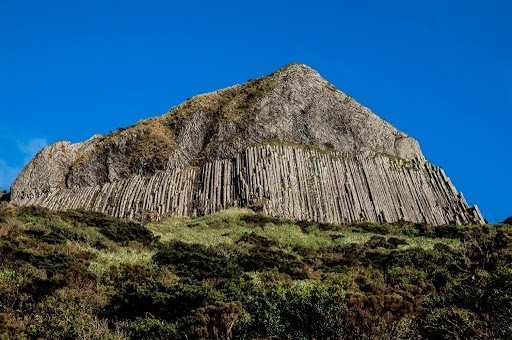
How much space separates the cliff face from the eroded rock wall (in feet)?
0.40

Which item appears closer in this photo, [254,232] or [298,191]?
[254,232]

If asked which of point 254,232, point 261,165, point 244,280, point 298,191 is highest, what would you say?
point 261,165

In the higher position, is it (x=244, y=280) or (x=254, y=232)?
(x=254, y=232)

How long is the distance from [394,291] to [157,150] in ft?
165

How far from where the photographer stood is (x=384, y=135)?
81.0 metres

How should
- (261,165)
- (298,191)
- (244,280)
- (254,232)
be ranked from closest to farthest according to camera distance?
(244,280), (254,232), (298,191), (261,165)

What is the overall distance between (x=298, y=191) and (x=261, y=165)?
5.46 meters

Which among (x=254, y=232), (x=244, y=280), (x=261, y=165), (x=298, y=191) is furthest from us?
(x=261, y=165)

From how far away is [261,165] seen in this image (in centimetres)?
7056

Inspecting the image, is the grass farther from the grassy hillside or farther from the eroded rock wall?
the eroded rock wall

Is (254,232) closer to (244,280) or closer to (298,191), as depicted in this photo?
(298,191)

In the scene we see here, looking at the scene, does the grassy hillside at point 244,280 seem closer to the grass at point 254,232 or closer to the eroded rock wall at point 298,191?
the grass at point 254,232

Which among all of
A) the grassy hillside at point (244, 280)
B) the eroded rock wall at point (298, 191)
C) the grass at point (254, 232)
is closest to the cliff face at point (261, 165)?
the eroded rock wall at point (298, 191)

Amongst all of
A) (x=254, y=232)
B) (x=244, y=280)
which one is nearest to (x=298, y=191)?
(x=254, y=232)
